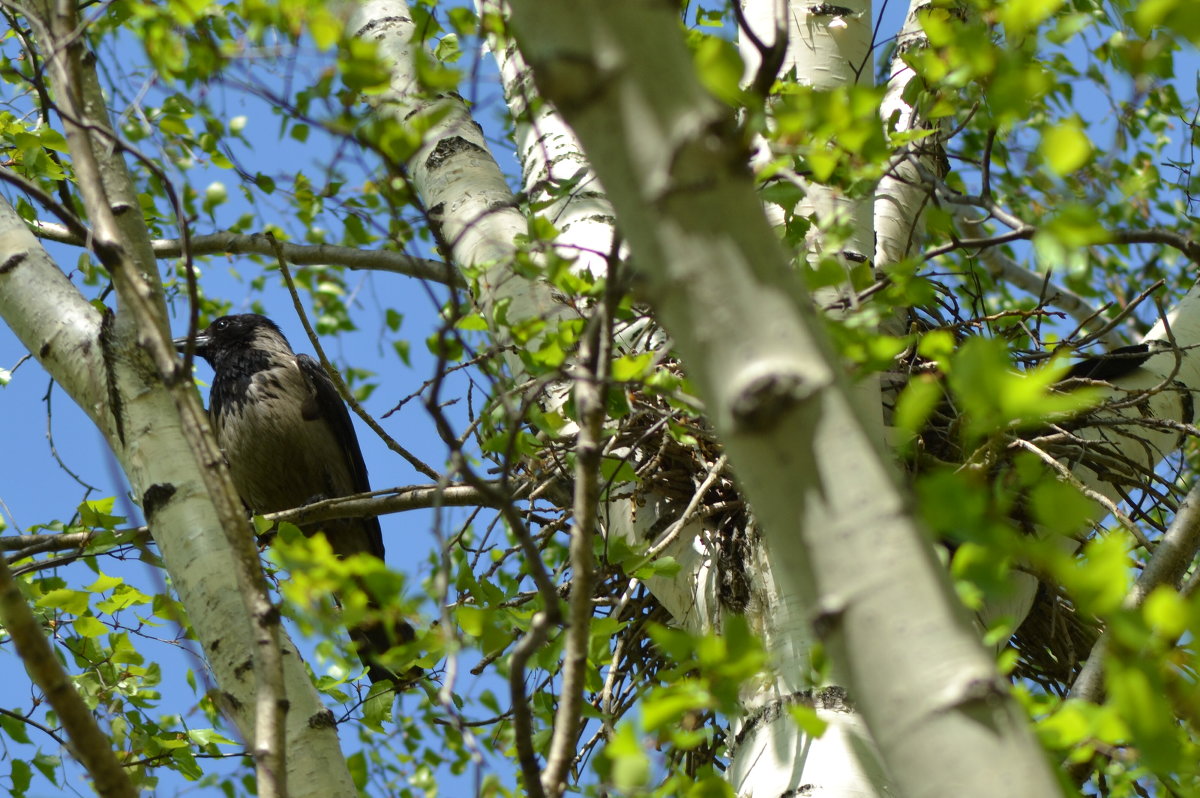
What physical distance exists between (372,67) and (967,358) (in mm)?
830

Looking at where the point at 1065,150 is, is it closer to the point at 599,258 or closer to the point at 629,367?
the point at 629,367

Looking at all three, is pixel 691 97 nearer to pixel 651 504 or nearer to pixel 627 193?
pixel 627 193

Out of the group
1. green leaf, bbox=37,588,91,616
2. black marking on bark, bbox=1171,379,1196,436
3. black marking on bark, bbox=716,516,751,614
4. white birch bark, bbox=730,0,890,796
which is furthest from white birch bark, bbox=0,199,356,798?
black marking on bark, bbox=1171,379,1196,436

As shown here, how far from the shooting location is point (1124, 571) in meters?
0.86

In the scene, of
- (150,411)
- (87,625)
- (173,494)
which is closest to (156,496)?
(173,494)

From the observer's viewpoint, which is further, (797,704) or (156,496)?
(797,704)

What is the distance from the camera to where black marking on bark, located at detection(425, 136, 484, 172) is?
10.4ft

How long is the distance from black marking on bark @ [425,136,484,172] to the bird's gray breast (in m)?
1.99

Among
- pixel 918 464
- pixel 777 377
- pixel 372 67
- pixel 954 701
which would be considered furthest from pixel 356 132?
pixel 918 464

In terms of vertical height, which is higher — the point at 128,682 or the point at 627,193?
the point at 128,682

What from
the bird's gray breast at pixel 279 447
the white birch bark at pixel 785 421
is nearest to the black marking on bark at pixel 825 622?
the white birch bark at pixel 785 421

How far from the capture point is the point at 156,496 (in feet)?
6.20

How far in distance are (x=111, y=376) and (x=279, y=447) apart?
9.47ft

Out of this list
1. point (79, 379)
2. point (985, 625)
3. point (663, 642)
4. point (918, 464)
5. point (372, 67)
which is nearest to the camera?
point (663, 642)
